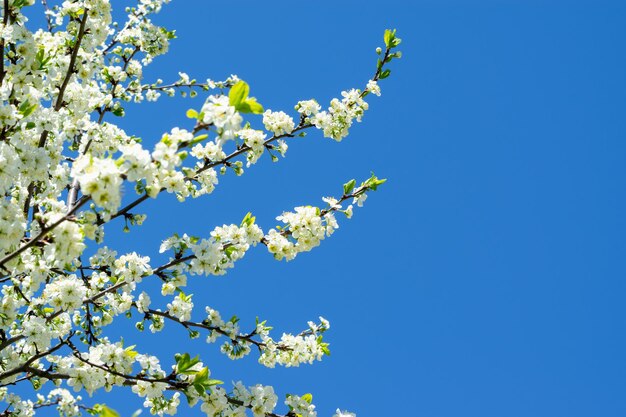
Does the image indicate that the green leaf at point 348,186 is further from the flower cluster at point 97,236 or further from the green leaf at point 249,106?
the green leaf at point 249,106

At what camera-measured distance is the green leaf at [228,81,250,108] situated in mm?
3938

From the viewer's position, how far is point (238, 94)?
156 inches

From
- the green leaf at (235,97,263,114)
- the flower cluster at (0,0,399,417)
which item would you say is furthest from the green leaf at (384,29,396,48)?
the green leaf at (235,97,263,114)

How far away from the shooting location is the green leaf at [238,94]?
3938 mm

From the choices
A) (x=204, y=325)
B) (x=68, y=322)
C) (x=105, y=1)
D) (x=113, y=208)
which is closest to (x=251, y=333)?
(x=204, y=325)

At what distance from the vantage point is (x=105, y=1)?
6602 mm

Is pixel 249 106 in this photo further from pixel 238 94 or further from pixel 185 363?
pixel 185 363

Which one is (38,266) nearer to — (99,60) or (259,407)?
(259,407)

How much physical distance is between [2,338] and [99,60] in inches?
146

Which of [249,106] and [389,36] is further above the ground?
[389,36]

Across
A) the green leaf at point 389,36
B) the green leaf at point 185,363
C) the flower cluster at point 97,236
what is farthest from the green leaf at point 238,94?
the green leaf at point 389,36

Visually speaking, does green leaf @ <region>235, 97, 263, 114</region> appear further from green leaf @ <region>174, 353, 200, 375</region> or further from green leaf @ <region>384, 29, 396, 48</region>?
green leaf @ <region>384, 29, 396, 48</region>

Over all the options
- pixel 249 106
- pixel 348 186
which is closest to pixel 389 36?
pixel 348 186

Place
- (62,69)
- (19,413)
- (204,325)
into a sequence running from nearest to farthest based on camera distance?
1. (204,325)
2. (62,69)
3. (19,413)
